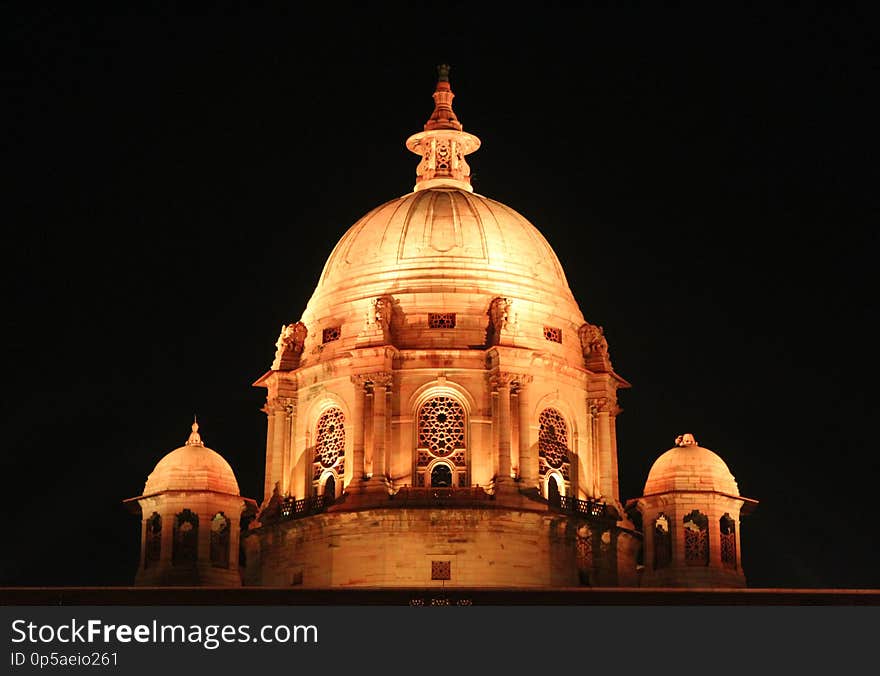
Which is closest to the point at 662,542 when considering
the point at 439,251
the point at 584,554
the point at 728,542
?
the point at 728,542

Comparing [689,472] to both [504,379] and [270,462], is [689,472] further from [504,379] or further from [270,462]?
[270,462]

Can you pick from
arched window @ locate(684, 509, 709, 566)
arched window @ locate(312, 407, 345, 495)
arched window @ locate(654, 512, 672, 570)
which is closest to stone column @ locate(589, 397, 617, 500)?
arched window @ locate(654, 512, 672, 570)

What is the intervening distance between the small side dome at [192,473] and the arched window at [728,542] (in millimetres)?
20620

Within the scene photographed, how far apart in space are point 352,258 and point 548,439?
39.2 ft

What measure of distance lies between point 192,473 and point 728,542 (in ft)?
74.2

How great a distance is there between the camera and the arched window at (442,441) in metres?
95.3

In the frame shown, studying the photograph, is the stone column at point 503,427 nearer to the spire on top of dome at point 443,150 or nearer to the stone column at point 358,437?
the stone column at point 358,437

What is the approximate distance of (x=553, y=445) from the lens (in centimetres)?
9775

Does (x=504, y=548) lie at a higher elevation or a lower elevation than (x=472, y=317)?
lower

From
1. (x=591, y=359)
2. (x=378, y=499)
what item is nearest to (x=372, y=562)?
(x=378, y=499)

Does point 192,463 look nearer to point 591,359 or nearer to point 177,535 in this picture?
point 177,535

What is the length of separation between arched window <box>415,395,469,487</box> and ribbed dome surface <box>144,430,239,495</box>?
28.4ft

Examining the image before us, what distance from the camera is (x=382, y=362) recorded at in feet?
315

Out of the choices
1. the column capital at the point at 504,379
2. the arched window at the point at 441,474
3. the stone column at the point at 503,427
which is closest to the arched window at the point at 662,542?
the stone column at the point at 503,427
